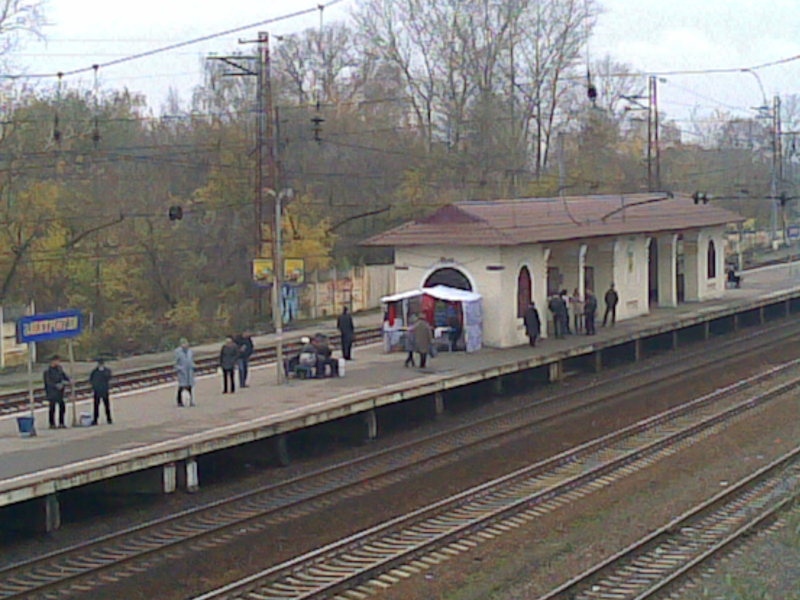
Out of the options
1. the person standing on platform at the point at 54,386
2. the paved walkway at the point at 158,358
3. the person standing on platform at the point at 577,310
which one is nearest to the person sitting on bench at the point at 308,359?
the person standing on platform at the point at 54,386

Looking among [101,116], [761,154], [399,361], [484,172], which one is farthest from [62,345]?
[761,154]

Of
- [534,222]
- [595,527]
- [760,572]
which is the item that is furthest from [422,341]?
[760,572]

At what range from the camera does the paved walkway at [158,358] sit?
1011 inches

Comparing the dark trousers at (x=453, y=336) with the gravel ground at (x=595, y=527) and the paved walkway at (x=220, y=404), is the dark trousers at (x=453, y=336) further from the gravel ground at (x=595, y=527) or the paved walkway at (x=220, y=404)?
the gravel ground at (x=595, y=527)

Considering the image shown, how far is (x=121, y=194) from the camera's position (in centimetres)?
3591

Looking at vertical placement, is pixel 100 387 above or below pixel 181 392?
above

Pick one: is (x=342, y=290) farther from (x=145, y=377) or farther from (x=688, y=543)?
(x=688, y=543)

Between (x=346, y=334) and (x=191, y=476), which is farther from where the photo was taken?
(x=346, y=334)

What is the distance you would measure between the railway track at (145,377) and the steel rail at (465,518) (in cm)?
820

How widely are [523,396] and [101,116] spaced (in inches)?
841

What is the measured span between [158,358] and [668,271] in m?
14.7

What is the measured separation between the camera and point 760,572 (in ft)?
36.7

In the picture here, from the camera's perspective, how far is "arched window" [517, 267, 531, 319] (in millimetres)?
24825

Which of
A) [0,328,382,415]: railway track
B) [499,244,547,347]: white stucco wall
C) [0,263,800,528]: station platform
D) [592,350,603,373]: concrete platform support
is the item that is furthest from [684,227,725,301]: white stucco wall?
[0,328,382,415]: railway track
